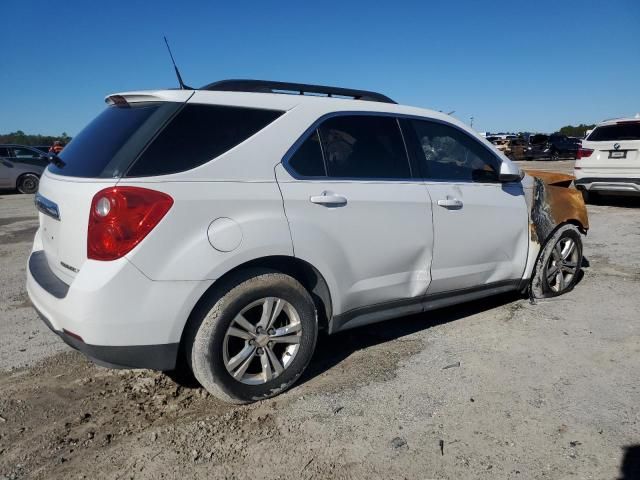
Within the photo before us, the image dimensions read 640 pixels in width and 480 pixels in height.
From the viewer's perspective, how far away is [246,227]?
2650 mm

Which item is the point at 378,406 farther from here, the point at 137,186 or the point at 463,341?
the point at 137,186

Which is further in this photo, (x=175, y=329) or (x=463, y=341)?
(x=463, y=341)

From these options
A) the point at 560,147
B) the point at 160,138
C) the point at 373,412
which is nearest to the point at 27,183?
the point at 160,138

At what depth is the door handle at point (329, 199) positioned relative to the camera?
2918mm

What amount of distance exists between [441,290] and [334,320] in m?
0.96

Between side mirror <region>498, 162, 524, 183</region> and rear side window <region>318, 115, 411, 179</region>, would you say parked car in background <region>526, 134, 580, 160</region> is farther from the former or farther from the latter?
rear side window <region>318, 115, 411, 179</region>

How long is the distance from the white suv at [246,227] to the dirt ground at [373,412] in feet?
1.05

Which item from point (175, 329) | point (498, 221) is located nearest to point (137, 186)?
point (175, 329)

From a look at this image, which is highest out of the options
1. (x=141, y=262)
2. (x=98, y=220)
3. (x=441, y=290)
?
(x=98, y=220)

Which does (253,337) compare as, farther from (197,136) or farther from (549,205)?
(549,205)

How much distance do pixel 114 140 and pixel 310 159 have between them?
1086 millimetres

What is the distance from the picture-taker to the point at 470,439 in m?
2.58

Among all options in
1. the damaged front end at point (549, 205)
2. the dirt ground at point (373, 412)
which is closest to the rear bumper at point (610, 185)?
the damaged front end at point (549, 205)

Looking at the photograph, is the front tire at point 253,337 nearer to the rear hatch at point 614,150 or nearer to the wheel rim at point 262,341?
the wheel rim at point 262,341
